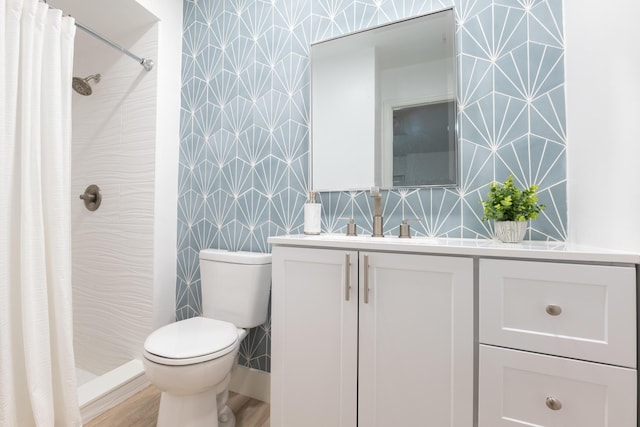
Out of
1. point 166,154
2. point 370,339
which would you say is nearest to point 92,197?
point 166,154

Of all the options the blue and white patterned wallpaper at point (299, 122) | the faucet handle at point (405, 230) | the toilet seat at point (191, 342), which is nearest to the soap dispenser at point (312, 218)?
the blue and white patterned wallpaper at point (299, 122)

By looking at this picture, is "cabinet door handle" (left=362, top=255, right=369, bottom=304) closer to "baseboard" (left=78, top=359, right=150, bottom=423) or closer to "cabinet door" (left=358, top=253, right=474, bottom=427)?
"cabinet door" (left=358, top=253, right=474, bottom=427)

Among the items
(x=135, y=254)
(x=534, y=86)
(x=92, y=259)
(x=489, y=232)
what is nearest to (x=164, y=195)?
(x=135, y=254)

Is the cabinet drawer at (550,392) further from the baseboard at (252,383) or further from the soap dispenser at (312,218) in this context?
the baseboard at (252,383)

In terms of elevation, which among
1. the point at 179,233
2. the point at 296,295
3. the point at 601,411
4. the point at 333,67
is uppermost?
the point at 333,67

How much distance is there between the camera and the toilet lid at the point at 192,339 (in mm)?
1153

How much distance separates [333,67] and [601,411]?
5.30 feet

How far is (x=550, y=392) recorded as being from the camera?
0.82m

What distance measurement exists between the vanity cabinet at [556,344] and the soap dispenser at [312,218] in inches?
29.8

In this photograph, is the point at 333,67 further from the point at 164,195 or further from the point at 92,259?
the point at 92,259

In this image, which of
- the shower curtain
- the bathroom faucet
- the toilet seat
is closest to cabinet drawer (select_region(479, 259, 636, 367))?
the bathroom faucet

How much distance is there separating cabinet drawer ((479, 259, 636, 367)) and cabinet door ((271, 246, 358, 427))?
439 millimetres

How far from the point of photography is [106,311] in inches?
75.6

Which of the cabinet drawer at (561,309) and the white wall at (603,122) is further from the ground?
the white wall at (603,122)
